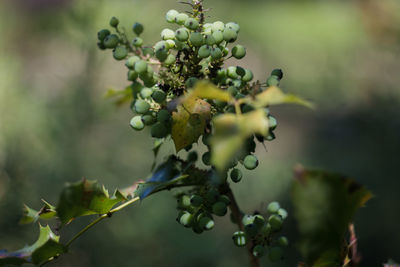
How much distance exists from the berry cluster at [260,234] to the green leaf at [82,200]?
149mm

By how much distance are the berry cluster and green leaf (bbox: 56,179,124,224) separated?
0.15m

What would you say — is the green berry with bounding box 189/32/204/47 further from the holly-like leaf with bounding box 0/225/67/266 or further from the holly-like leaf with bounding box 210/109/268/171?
the holly-like leaf with bounding box 0/225/67/266

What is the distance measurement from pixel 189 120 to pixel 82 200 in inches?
5.7

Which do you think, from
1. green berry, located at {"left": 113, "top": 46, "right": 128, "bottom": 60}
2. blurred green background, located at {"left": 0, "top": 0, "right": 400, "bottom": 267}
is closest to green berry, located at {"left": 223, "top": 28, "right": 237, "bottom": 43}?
green berry, located at {"left": 113, "top": 46, "right": 128, "bottom": 60}

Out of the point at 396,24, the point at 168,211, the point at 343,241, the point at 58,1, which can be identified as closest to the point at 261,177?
the point at 168,211

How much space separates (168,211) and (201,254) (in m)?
0.21

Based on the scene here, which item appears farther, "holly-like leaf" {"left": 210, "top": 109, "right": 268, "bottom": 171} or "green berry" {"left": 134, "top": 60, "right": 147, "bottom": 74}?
"green berry" {"left": 134, "top": 60, "right": 147, "bottom": 74}

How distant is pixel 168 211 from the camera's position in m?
1.85

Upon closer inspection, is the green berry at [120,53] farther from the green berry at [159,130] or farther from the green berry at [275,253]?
the green berry at [275,253]

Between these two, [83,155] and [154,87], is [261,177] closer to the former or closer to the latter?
[83,155]

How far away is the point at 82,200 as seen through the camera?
0.51m

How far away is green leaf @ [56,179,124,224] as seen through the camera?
489 mm

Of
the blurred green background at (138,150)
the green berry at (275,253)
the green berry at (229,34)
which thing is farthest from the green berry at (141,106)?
the blurred green background at (138,150)

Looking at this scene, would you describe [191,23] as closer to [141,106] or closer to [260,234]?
[141,106]
